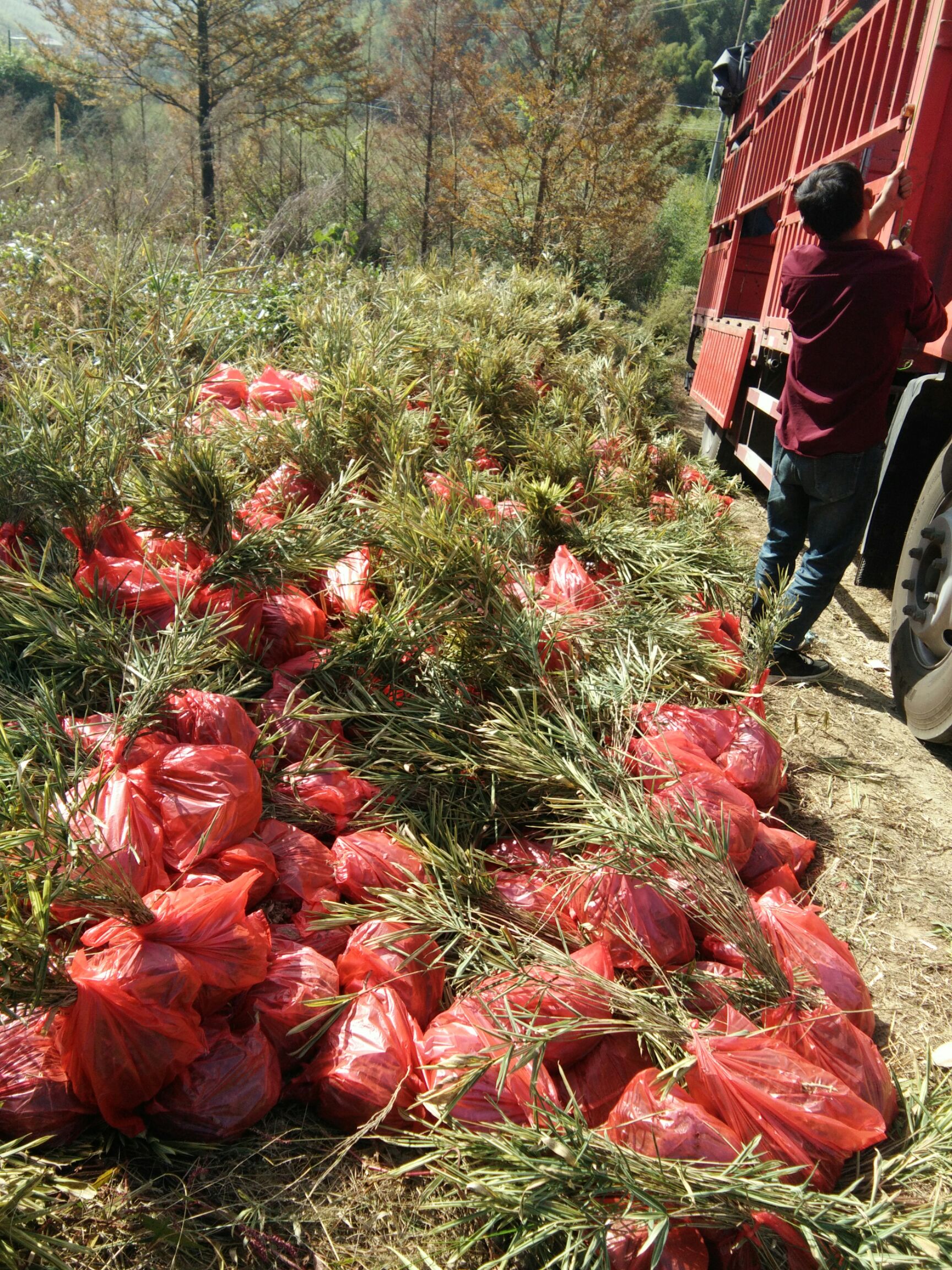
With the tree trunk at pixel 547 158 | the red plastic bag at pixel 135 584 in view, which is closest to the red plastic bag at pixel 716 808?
the red plastic bag at pixel 135 584

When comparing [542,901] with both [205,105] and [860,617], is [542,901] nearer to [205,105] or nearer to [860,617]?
[860,617]

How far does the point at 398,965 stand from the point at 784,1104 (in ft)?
2.60

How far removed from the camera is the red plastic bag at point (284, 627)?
8.56ft

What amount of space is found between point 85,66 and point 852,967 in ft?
69.1

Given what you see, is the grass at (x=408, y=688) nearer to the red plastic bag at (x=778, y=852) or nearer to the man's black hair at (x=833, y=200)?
the red plastic bag at (x=778, y=852)

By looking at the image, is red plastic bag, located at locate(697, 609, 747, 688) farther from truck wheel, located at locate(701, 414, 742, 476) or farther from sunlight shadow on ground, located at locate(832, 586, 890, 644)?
truck wheel, located at locate(701, 414, 742, 476)

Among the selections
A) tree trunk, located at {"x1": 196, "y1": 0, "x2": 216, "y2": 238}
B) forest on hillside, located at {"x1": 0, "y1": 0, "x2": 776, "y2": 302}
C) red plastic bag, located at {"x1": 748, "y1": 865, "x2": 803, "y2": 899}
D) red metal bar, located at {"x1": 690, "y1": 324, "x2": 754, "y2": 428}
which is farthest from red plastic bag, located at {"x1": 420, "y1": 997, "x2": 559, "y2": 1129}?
tree trunk, located at {"x1": 196, "y1": 0, "x2": 216, "y2": 238}

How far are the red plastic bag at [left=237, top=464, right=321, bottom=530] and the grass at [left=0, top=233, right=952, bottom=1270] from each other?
56mm

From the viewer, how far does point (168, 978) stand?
1.56 meters

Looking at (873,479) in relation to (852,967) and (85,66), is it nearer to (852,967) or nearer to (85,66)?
(852,967)

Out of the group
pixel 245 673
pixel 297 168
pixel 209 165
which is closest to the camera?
pixel 245 673

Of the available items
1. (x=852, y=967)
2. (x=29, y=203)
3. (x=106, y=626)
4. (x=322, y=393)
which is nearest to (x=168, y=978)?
(x=106, y=626)

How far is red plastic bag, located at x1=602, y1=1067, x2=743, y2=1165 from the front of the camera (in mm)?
1459

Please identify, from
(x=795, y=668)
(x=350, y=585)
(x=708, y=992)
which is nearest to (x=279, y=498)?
(x=350, y=585)
